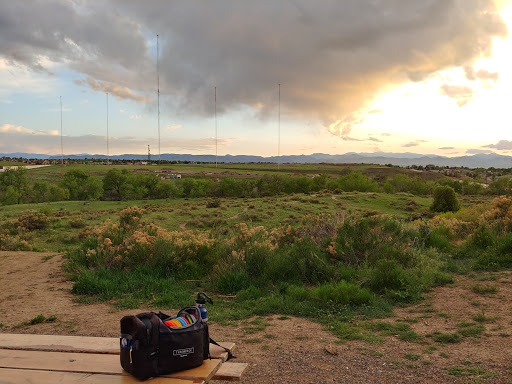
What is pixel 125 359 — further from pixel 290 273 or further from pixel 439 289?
pixel 439 289

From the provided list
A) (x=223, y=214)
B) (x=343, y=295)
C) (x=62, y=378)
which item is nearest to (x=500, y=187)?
(x=223, y=214)

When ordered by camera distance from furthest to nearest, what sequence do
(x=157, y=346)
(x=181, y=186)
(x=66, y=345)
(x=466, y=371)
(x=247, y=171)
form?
(x=247, y=171) → (x=181, y=186) → (x=466, y=371) → (x=66, y=345) → (x=157, y=346)

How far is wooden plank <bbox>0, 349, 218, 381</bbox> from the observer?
3.17 meters

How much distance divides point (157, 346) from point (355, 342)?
120 inches

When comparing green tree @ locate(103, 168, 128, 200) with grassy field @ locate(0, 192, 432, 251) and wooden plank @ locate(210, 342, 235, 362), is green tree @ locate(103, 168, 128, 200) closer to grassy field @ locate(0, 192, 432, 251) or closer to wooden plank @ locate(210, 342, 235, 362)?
grassy field @ locate(0, 192, 432, 251)

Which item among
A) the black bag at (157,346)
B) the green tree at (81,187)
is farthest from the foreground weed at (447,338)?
the green tree at (81,187)

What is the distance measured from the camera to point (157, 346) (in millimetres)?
3205

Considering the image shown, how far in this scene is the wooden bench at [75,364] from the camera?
9.89ft

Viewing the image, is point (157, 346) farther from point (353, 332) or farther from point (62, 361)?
point (353, 332)

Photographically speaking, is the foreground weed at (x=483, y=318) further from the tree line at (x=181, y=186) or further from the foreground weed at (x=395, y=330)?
the tree line at (x=181, y=186)

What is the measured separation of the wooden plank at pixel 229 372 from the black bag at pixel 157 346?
207 millimetres

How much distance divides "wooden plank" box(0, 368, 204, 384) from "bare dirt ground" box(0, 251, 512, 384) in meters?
1.41

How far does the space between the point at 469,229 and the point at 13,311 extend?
13.8 m

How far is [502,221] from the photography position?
39.5 ft
